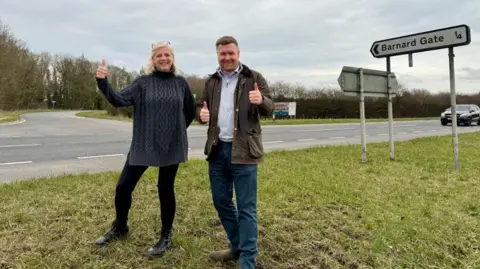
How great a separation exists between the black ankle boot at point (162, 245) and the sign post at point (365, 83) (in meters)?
5.38

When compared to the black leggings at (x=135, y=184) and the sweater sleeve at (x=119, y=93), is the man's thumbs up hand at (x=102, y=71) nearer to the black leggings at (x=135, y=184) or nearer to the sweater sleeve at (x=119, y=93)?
the sweater sleeve at (x=119, y=93)

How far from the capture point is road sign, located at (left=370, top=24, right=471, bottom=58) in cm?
664

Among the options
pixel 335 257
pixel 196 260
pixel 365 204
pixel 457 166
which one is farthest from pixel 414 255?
pixel 457 166

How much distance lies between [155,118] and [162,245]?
1.12 metres

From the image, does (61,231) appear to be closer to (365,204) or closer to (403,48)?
(365,204)

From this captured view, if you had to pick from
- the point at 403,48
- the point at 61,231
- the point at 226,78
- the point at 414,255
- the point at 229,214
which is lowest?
the point at 414,255

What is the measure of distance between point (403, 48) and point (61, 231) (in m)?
7.13

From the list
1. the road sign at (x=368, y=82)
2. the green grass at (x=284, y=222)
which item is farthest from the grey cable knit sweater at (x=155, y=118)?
the road sign at (x=368, y=82)

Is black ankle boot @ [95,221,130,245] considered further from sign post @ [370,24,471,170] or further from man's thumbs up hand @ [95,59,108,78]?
sign post @ [370,24,471,170]

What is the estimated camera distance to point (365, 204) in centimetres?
462

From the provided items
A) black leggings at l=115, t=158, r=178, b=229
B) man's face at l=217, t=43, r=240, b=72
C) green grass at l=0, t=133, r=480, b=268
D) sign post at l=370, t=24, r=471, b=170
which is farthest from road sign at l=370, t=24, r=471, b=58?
black leggings at l=115, t=158, r=178, b=229

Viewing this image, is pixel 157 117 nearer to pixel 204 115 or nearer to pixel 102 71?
pixel 204 115

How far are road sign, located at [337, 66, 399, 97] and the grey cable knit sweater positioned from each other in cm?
523

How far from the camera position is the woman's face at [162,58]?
3.00 meters
